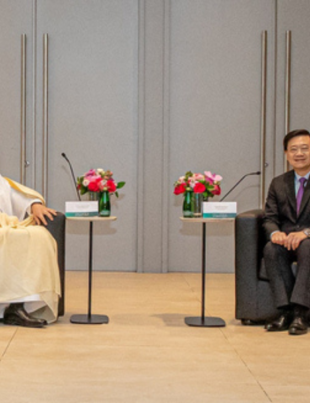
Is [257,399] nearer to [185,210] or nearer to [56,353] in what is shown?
[56,353]

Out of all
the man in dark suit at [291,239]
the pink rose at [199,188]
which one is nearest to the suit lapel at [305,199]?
the man in dark suit at [291,239]

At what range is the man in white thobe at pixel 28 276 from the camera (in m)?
3.87

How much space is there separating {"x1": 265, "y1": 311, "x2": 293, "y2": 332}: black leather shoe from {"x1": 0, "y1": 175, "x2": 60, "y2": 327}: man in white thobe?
4.24 ft

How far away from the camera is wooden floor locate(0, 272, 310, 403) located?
263 centimetres

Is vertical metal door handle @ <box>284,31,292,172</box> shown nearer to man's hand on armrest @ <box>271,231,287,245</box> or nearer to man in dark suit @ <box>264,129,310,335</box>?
man in dark suit @ <box>264,129,310,335</box>

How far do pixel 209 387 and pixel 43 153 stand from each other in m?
4.20

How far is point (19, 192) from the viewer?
4.40m

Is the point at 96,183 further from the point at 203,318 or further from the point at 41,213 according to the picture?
the point at 203,318

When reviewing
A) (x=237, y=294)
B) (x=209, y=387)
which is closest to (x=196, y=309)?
(x=237, y=294)

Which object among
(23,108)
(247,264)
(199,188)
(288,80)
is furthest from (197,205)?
(23,108)

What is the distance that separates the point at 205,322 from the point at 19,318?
1139 mm

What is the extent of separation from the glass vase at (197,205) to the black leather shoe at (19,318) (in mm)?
1140

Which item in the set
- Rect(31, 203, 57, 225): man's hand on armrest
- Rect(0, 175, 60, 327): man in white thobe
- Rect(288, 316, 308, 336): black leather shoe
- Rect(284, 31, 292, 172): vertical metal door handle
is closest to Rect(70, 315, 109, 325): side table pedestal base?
Rect(0, 175, 60, 327): man in white thobe

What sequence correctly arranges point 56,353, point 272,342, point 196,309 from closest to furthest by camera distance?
point 56,353 → point 272,342 → point 196,309
